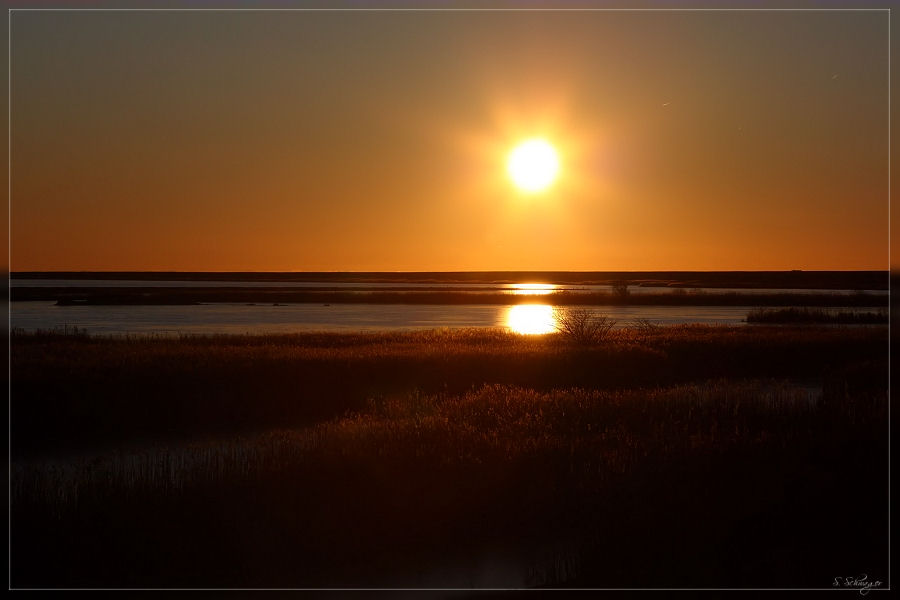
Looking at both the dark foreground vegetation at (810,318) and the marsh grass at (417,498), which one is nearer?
the marsh grass at (417,498)

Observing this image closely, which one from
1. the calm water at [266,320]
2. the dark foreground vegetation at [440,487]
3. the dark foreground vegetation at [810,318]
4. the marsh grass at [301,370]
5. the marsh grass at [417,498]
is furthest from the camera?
the dark foreground vegetation at [810,318]

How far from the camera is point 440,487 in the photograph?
11906mm

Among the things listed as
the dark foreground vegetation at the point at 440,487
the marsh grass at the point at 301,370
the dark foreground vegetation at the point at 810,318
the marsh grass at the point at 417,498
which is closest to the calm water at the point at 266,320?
the dark foreground vegetation at the point at 810,318

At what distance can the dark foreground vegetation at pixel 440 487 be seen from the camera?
9.73 m

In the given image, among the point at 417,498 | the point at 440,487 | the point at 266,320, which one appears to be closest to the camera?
the point at 417,498

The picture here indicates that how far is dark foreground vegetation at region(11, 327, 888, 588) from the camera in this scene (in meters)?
9.73

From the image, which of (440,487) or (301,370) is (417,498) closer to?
(440,487)

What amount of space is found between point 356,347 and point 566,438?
1644cm

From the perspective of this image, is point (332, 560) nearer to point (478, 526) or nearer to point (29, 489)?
point (478, 526)

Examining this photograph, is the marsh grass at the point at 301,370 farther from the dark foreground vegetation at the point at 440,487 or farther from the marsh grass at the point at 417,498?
the marsh grass at the point at 417,498

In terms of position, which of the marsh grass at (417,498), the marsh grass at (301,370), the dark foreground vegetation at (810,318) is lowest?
the marsh grass at (417,498)

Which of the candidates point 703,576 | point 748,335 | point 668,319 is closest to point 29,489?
point 703,576

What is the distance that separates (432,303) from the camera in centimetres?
8788

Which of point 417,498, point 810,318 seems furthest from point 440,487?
point 810,318
